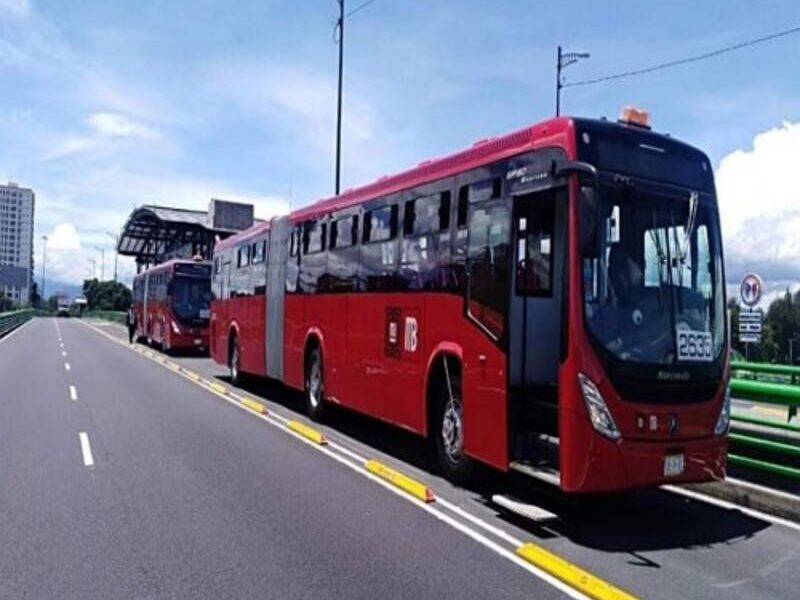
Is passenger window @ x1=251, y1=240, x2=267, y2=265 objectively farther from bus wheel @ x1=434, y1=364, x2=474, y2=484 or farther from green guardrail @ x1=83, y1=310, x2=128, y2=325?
green guardrail @ x1=83, y1=310, x2=128, y2=325

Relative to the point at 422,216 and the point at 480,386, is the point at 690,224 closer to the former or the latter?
the point at 480,386

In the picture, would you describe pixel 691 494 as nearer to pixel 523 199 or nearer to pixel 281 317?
pixel 523 199

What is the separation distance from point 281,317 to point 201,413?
2320 millimetres

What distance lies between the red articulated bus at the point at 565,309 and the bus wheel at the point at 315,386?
3049 mm

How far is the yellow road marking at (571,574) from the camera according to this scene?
554 cm

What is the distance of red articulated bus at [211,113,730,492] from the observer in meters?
7.05

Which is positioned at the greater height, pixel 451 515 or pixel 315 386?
pixel 315 386

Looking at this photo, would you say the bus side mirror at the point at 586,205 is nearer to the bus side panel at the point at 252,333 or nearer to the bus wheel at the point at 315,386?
the bus wheel at the point at 315,386

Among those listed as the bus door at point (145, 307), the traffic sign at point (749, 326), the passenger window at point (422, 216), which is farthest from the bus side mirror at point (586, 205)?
the bus door at point (145, 307)

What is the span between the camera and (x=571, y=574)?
590cm

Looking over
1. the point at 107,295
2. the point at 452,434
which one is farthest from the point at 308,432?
the point at 107,295

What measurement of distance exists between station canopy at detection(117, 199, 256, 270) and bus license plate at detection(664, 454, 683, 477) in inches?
2105

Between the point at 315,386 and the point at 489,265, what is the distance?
20.8 ft

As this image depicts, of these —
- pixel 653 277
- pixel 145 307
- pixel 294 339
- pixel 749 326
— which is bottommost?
pixel 294 339
